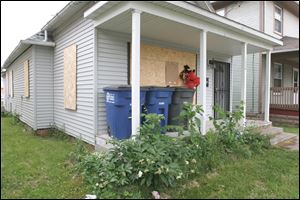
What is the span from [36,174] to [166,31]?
4041 millimetres

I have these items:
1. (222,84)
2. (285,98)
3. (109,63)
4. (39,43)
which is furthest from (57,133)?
(285,98)

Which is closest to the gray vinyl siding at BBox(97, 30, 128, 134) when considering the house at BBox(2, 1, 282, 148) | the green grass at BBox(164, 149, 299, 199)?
the house at BBox(2, 1, 282, 148)

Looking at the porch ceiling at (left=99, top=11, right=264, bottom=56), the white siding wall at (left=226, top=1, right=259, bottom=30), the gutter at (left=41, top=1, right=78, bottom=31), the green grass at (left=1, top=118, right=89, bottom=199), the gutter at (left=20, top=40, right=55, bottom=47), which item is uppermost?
the white siding wall at (left=226, top=1, right=259, bottom=30)

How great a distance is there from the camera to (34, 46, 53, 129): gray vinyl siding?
821 cm

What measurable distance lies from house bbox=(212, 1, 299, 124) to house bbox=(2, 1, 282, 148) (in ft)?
10.1

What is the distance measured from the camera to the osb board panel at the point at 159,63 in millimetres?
6875

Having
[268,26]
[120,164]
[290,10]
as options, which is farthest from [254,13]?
[120,164]

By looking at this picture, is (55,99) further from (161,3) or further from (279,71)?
(279,71)

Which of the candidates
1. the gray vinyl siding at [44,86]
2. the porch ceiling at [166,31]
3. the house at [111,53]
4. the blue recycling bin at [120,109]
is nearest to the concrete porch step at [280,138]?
the house at [111,53]

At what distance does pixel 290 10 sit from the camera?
45.3ft

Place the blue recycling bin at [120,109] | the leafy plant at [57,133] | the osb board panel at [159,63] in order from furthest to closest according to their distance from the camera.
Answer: the leafy plant at [57,133], the osb board panel at [159,63], the blue recycling bin at [120,109]

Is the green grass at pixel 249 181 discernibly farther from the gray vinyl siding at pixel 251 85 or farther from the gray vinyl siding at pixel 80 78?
the gray vinyl siding at pixel 251 85

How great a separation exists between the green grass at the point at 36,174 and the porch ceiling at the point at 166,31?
282 centimetres

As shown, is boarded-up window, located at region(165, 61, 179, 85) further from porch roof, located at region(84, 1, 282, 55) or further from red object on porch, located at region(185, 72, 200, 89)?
porch roof, located at region(84, 1, 282, 55)
